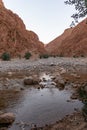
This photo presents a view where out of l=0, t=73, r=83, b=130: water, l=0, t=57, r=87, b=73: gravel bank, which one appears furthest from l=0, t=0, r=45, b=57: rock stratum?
l=0, t=73, r=83, b=130: water

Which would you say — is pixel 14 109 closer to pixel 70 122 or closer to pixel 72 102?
pixel 72 102

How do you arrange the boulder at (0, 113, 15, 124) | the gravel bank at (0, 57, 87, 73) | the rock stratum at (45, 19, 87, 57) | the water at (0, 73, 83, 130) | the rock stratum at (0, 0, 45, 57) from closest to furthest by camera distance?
the boulder at (0, 113, 15, 124) → the water at (0, 73, 83, 130) → the gravel bank at (0, 57, 87, 73) → the rock stratum at (0, 0, 45, 57) → the rock stratum at (45, 19, 87, 57)

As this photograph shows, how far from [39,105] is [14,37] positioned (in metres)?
73.4

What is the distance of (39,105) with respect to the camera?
15336mm

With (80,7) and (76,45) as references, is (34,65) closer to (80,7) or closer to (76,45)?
(80,7)

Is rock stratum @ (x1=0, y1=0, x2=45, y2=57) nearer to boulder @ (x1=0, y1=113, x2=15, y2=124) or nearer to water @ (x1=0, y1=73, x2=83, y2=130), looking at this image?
water @ (x1=0, y1=73, x2=83, y2=130)

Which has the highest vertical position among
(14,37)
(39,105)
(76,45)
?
(14,37)

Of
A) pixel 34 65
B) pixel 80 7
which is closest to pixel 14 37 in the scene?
pixel 34 65

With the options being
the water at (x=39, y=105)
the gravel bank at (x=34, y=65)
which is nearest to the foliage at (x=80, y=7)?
the water at (x=39, y=105)

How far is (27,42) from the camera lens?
92.3 m

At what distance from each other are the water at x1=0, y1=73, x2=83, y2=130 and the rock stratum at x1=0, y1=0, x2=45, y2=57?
60.1 meters

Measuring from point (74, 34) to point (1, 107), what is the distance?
104664 millimetres

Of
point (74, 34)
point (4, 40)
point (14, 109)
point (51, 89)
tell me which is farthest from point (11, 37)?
point (14, 109)

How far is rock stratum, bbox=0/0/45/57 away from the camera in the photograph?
83125mm
